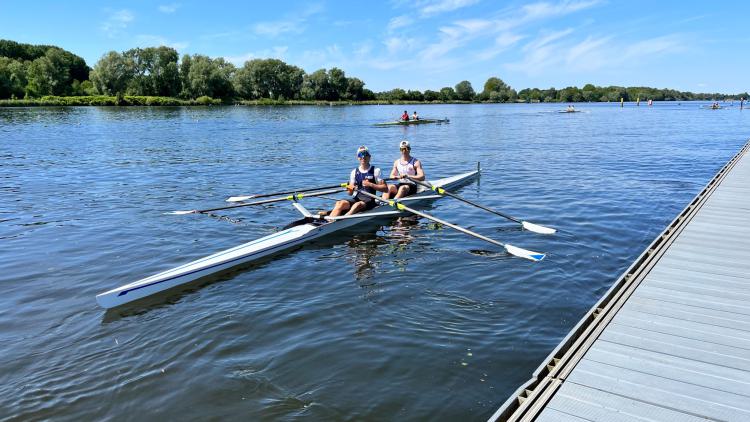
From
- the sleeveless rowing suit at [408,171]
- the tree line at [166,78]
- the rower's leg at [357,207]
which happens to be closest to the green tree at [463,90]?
the tree line at [166,78]

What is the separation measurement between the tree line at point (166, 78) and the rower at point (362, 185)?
100680 millimetres

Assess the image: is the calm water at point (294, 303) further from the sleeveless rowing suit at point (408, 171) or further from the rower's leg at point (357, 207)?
the sleeveless rowing suit at point (408, 171)

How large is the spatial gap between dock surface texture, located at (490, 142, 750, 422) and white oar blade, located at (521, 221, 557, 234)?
3186mm

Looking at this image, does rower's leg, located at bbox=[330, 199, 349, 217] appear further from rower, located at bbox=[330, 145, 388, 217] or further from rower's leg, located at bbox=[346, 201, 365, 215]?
rower's leg, located at bbox=[346, 201, 365, 215]

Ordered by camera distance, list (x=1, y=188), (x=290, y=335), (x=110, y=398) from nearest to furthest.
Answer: (x=110, y=398)
(x=290, y=335)
(x=1, y=188)

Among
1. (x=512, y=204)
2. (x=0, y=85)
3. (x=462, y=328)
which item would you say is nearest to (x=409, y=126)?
(x=512, y=204)

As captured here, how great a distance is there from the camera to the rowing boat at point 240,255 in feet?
25.0

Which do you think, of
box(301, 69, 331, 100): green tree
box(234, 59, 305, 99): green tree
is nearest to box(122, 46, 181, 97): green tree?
box(234, 59, 305, 99): green tree

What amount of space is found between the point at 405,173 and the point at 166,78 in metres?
108

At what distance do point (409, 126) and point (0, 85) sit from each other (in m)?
86.9

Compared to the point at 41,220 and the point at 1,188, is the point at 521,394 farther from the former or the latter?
the point at 1,188

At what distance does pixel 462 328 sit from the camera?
22.6 feet

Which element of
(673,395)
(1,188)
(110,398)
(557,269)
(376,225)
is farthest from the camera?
(1,188)

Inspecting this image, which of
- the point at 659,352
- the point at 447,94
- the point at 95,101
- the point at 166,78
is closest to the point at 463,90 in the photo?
the point at 447,94
